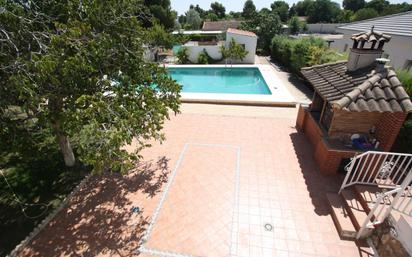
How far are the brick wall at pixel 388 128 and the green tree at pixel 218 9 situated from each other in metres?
109

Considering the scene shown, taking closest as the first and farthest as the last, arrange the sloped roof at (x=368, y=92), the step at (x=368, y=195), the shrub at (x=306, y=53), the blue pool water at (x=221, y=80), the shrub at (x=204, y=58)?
the step at (x=368, y=195), the sloped roof at (x=368, y=92), the shrub at (x=306, y=53), the blue pool water at (x=221, y=80), the shrub at (x=204, y=58)

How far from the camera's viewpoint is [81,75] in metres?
5.55

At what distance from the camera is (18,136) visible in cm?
619

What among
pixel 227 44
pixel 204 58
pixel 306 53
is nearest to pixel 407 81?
pixel 306 53

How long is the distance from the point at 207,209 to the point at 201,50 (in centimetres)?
2657

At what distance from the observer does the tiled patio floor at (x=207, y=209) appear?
6305 millimetres

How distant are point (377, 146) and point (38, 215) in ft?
39.9

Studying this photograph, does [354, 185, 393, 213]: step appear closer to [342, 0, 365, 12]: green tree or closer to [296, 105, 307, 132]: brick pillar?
[296, 105, 307, 132]: brick pillar

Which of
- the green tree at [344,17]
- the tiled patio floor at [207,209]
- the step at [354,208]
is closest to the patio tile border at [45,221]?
the tiled patio floor at [207,209]

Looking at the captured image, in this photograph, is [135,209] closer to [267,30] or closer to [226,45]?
[226,45]

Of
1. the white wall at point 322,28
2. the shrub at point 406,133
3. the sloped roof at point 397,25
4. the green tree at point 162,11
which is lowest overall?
the white wall at point 322,28

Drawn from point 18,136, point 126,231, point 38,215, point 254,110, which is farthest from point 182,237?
point 254,110

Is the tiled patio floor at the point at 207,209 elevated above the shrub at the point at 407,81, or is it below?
below

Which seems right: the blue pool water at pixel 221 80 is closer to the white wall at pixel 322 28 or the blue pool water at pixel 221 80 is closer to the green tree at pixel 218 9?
the white wall at pixel 322 28
